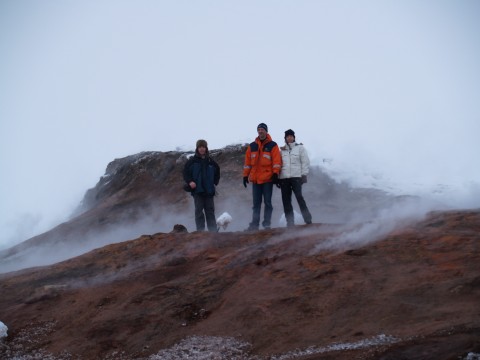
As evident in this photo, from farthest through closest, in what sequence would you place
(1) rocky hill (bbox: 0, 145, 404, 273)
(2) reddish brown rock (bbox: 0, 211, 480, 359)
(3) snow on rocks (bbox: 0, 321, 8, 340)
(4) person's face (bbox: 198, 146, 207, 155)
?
(1) rocky hill (bbox: 0, 145, 404, 273), (4) person's face (bbox: 198, 146, 207, 155), (3) snow on rocks (bbox: 0, 321, 8, 340), (2) reddish brown rock (bbox: 0, 211, 480, 359)

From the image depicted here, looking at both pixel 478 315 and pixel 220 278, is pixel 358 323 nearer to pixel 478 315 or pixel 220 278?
pixel 478 315

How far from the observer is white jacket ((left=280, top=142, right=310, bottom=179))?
27.3 feet

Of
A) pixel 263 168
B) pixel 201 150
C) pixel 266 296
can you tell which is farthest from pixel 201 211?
pixel 266 296

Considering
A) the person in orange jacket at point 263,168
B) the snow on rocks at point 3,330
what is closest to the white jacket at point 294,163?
the person in orange jacket at point 263,168

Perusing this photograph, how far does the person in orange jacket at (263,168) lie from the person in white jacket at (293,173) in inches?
5.1

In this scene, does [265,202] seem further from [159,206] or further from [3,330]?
[159,206]

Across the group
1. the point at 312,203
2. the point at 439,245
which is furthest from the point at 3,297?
the point at 312,203

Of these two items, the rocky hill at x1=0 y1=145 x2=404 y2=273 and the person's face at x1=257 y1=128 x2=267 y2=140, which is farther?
the rocky hill at x1=0 y1=145 x2=404 y2=273

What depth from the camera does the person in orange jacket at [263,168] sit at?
8.33m

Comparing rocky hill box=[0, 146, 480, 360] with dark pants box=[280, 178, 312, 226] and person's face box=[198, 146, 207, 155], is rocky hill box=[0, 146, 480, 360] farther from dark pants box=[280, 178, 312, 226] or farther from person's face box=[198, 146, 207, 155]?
person's face box=[198, 146, 207, 155]

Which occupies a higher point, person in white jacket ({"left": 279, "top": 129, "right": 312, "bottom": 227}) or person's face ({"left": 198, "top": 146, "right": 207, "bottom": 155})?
person's face ({"left": 198, "top": 146, "right": 207, "bottom": 155})

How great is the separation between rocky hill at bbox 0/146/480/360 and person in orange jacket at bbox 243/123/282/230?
41.5 inches

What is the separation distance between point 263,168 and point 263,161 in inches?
5.0

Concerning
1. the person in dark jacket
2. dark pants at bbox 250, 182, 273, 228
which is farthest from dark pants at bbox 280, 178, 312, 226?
the person in dark jacket
